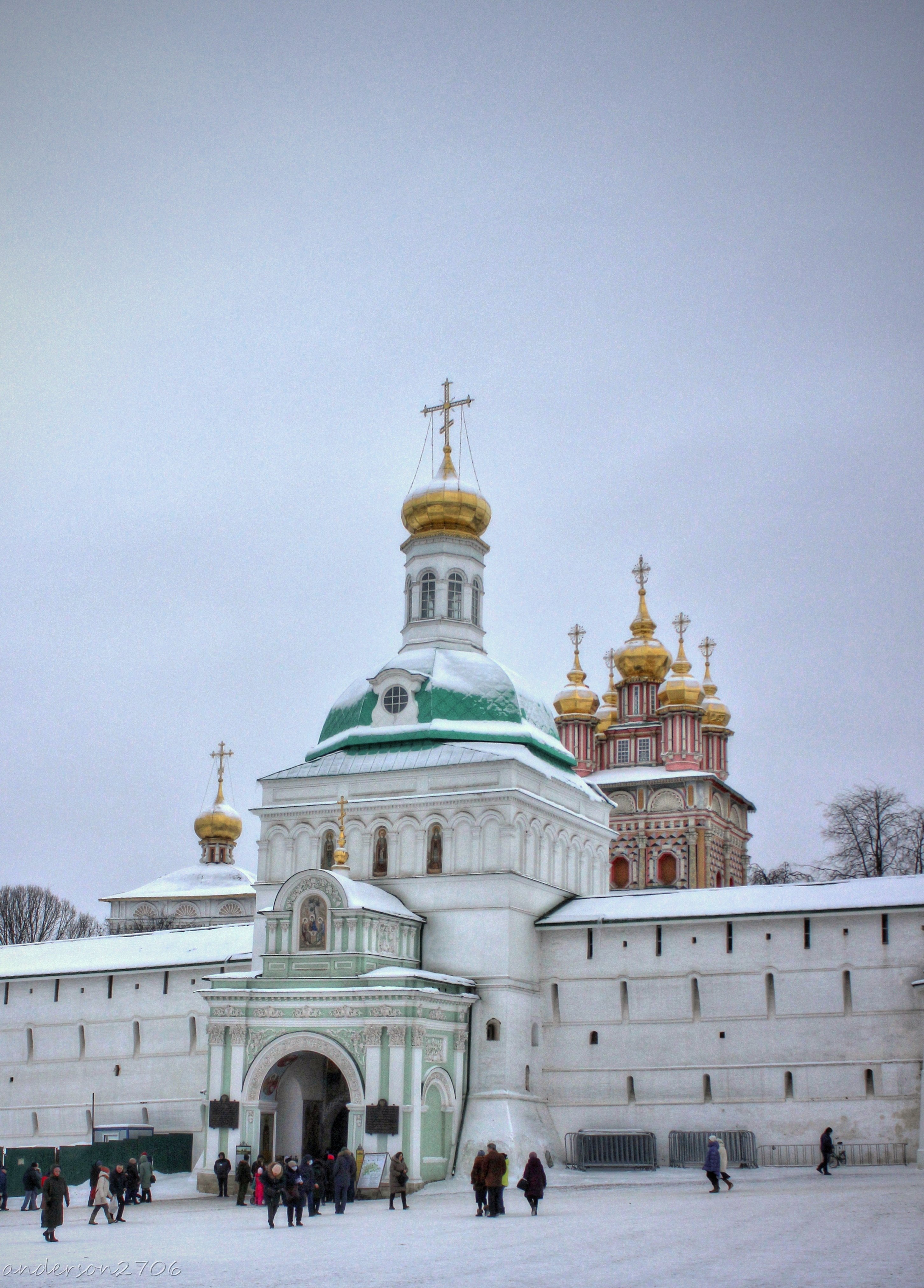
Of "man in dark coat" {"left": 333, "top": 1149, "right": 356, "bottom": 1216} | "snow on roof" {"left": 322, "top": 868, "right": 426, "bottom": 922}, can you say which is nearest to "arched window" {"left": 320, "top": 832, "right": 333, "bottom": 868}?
"snow on roof" {"left": 322, "top": 868, "right": 426, "bottom": 922}

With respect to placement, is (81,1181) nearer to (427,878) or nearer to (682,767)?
(427,878)

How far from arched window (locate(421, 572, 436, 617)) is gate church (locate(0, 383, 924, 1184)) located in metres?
0.04

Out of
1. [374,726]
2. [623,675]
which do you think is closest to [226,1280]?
[374,726]

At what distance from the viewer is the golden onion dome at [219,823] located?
157 feet

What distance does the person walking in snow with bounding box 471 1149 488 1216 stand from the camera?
1631 centimetres

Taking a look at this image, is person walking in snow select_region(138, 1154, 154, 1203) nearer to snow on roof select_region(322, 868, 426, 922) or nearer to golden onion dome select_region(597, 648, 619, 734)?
snow on roof select_region(322, 868, 426, 922)

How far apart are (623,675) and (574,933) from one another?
73.3ft

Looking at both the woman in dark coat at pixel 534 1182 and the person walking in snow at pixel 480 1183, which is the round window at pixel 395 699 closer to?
the person walking in snow at pixel 480 1183

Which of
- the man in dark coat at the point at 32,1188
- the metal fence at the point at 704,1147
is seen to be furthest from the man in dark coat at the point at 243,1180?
the metal fence at the point at 704,1147

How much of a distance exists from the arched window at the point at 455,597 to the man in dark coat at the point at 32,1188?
14.0 meters

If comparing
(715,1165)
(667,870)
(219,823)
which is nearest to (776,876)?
(667,870)

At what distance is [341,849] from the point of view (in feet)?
83.0

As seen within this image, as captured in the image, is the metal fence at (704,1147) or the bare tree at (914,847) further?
the bare tree at (914,847)

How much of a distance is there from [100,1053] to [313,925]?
8.08 meters
